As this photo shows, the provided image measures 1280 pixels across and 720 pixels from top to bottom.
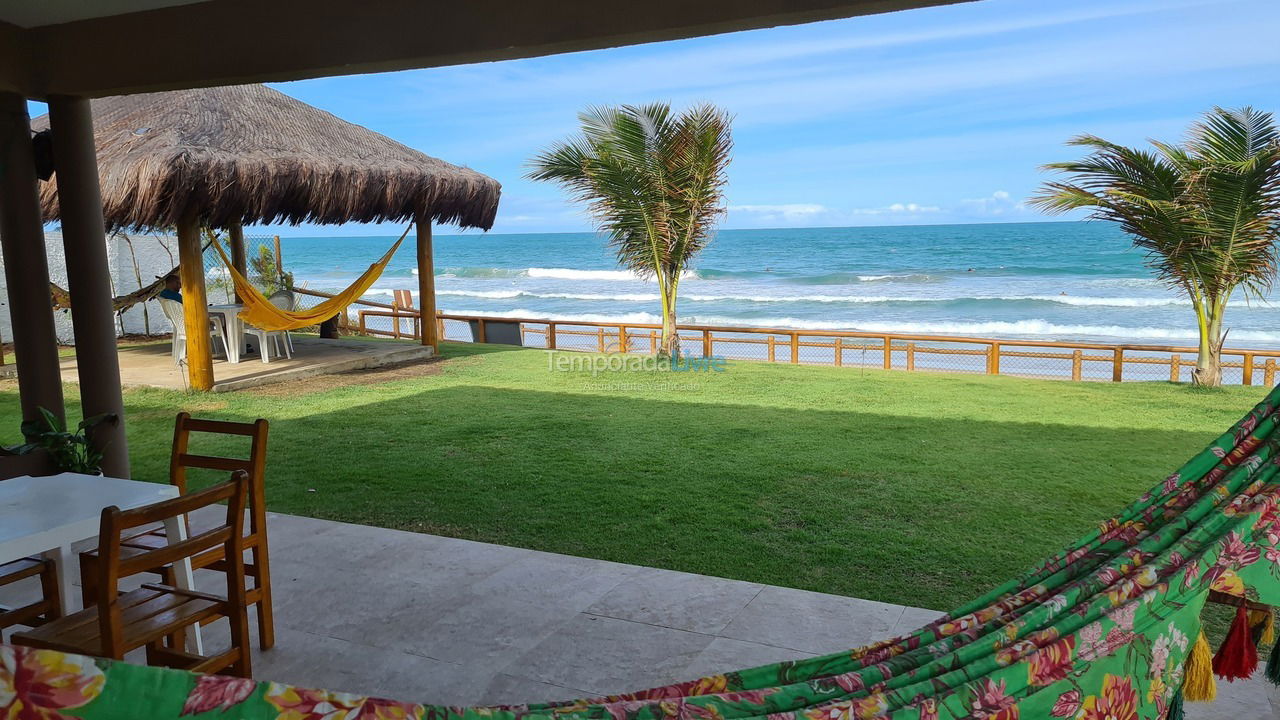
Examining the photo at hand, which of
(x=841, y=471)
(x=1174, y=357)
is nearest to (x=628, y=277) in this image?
(x=1174, y=357)

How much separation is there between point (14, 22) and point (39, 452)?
1.53 meters

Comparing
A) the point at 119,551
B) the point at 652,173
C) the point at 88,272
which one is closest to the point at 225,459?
the point at 119,551

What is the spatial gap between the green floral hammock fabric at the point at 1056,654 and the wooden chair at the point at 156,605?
943 mm

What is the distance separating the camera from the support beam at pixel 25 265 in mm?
3160

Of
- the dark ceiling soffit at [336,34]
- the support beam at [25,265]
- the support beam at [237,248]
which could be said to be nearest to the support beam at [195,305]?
the support beam at [237,248]

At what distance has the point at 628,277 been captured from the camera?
2541cm

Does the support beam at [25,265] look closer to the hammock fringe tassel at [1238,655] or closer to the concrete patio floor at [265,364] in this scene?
the concrete patio floor at [265,364]

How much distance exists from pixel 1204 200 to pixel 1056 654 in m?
6.62

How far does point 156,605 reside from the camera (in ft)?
6.15

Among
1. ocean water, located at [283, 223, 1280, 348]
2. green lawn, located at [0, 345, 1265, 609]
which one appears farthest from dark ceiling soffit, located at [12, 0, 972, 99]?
ocean water, located at [283, 223, 1280, 348]

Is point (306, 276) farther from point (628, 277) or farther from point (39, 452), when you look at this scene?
point (39, 452)

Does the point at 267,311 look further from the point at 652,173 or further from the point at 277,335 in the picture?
the point at 652,173

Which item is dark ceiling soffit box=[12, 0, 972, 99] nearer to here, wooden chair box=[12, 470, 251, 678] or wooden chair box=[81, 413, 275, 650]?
wooden chair box=[81, 413, 275, 650]

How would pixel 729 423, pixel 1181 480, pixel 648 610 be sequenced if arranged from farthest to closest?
pixel 729 423
pixel 648 610
pixel 1181 480
